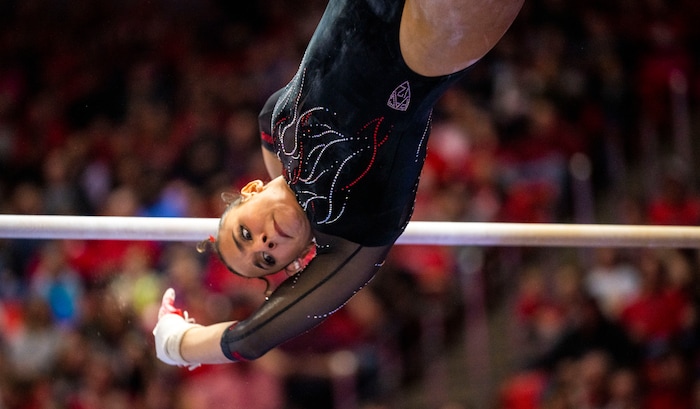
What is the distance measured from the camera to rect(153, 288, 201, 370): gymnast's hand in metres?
2.43

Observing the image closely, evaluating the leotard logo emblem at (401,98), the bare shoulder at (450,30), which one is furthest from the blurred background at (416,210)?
the bare shoulder at (450,30)

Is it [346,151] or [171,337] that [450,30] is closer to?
[346,151]

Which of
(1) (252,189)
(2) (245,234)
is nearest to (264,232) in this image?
(2) (245,234)

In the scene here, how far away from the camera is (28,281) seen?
498 cm

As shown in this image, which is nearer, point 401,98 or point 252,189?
point 401,98

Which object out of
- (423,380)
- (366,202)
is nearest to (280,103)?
(366,202)

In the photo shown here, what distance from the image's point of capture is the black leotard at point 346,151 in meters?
2.09

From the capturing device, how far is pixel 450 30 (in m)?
1.95

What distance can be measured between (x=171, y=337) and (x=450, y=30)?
120cm

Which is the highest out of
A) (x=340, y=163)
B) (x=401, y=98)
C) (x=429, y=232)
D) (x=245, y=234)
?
(x=401, y=98)

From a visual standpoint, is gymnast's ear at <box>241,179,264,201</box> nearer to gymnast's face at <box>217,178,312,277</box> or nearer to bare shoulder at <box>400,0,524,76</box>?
gymnast's face at <box>217,178,312,277</box>

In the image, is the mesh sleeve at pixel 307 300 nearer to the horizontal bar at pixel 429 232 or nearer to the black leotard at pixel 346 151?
the black leotard at pixel 346 151

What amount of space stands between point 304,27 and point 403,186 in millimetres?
4747

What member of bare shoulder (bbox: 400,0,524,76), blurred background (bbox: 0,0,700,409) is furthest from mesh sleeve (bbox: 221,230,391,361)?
blurred background (bbox: 0,0,700,409)
